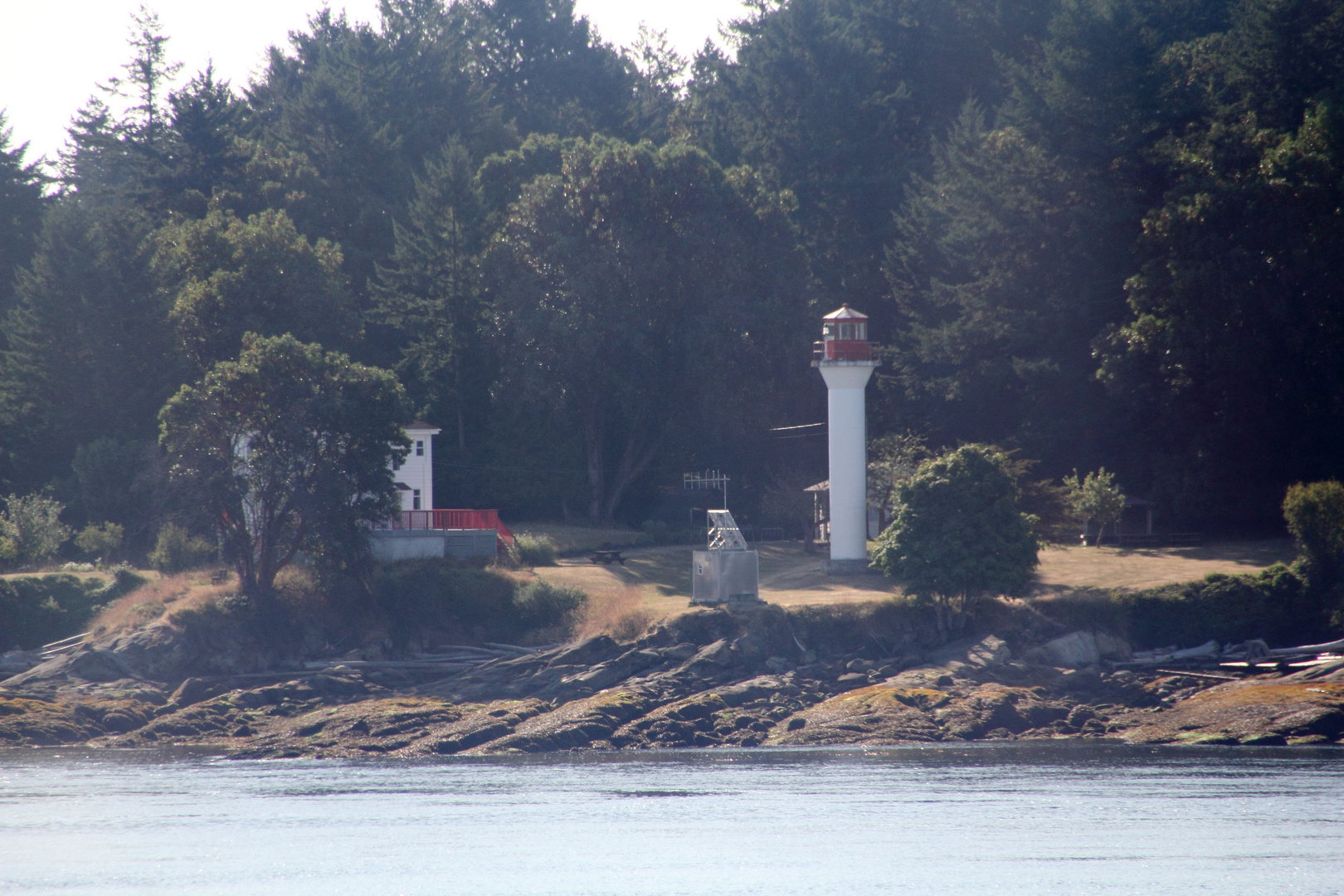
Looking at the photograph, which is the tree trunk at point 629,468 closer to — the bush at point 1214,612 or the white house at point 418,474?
the white house at point 418,474

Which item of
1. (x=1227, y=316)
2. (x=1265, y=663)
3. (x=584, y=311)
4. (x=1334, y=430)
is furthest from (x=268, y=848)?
(x=1334, y=430)

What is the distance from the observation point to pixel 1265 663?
123 feet

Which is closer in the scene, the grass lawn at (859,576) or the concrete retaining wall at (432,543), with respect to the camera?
the grass lawn at (859,576)

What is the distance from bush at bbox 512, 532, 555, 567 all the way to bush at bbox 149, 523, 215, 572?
37.3 ft

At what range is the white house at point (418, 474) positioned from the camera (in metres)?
51.8

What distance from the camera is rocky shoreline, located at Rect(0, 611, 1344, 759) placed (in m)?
35.7

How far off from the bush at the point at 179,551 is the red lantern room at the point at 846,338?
2359 cm

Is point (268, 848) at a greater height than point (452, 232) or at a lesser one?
lesser

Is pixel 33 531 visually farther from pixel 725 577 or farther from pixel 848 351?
pixel 848 351

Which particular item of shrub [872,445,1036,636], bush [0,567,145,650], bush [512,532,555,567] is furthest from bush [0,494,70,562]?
shrub [872,445,1036,636]

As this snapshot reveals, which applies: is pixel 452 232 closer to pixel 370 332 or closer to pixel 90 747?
pixel 370 332

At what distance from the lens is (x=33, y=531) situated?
50.9 meters

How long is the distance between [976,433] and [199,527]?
32986mm

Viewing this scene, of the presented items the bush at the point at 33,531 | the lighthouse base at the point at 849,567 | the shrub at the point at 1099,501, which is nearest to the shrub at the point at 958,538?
the lighthouse base at the point at 849,567
